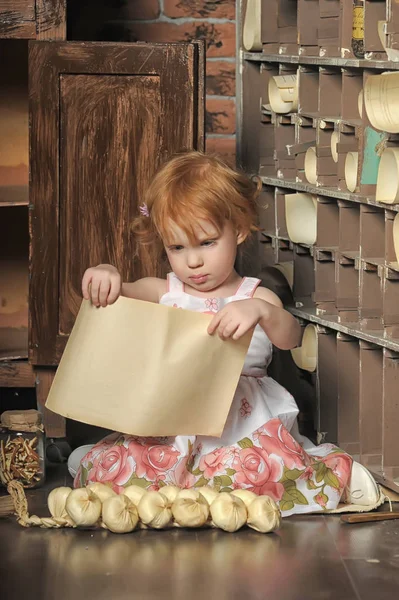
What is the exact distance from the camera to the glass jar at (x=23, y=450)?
2.30m

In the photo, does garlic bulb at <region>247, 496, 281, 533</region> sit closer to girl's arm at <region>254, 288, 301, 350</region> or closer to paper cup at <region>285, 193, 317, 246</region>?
girl's arm at <region>254, 288, 301, 350</region>

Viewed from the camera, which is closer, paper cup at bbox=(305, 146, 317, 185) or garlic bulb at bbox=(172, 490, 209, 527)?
garlic bulb at bbox=(172, 490, 209, 527)

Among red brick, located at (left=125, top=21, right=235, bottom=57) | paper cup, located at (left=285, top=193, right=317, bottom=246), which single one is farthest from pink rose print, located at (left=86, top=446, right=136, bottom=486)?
red brick, located at (left=125, top=21, right=235, bottom=57)

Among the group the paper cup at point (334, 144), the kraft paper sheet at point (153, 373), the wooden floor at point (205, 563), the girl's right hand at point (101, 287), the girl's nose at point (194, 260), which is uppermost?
the paper cup at point (334, 144)

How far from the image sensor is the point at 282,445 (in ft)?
7.23

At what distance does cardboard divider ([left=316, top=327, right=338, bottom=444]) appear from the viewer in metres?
2.50

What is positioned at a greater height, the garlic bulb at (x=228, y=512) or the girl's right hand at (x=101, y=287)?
the girl's right hand at (x=101, y=287)

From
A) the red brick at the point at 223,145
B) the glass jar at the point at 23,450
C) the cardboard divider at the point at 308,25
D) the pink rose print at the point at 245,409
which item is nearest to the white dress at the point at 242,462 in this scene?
the pink rose print at the point at 245,409

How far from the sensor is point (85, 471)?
2268mm

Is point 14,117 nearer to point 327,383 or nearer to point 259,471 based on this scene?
point 327,383

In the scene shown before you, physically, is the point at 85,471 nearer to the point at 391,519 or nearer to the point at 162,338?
the point at 162,338

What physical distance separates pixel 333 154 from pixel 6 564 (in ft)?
3.91

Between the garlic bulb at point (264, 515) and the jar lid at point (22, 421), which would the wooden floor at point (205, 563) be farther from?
the jar lid at point (22, 421)

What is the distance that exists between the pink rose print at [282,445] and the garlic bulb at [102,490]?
1.10ft
